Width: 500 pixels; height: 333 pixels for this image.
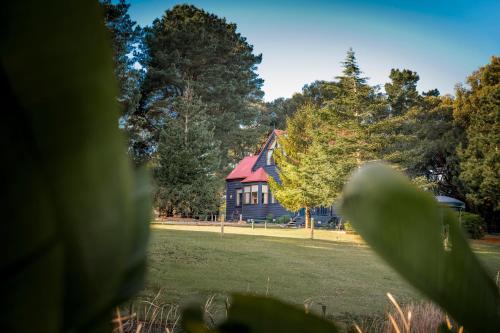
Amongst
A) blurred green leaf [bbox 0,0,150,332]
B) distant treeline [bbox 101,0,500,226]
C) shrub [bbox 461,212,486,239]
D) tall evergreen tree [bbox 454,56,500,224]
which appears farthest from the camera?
tall evergreen tree [bbox 454,56,500,224]

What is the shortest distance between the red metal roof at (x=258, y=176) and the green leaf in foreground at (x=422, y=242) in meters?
26.5

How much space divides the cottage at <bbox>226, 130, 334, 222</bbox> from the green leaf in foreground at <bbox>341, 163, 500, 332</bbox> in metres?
25.0

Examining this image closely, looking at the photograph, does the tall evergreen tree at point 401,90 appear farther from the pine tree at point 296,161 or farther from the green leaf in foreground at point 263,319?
the green leaf in foreground at point 263,319

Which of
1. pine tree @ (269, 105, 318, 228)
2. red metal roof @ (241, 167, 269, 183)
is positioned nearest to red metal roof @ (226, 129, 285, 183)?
red metal roof @ (241, 167, 269, 183)

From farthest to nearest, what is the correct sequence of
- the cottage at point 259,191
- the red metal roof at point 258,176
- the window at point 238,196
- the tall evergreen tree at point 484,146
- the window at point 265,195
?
the window at point 238,196 → the window at point 265,195 → the red metal roof at point 258,176 → the cottage at point 259,191 → the tall evergreen tree at point 484,146

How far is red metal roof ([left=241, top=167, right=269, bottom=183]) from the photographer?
87.8 ft

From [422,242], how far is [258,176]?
88.0 ft

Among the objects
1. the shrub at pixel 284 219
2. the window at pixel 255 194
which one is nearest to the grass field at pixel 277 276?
the shrub at pixel 284 219

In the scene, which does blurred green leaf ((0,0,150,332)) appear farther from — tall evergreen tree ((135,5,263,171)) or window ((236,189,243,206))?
window ((236,189,243,206))

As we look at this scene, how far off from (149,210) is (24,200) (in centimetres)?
5

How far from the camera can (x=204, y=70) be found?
2948 cm

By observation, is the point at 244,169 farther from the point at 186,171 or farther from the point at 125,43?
the point at 125,43

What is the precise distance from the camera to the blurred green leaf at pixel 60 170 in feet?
0.29

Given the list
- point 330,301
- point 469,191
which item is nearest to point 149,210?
point 330,301
